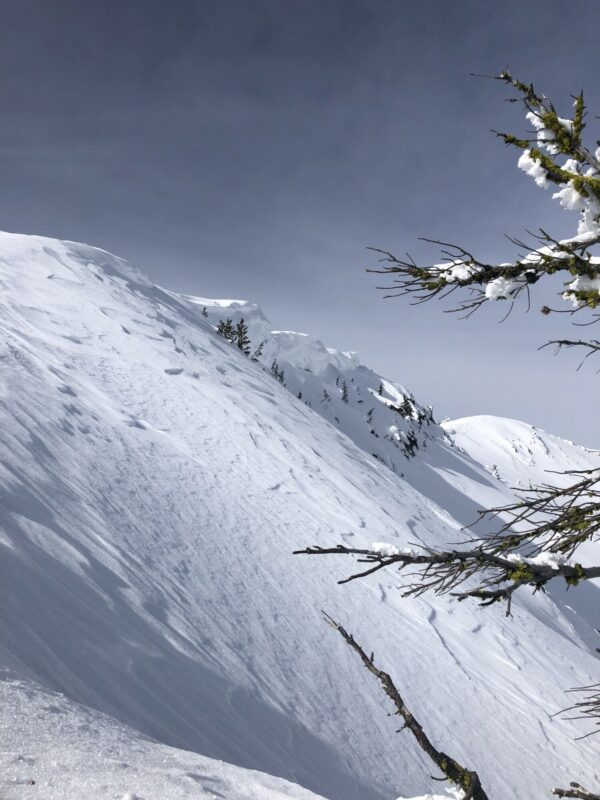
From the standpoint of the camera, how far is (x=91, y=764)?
7.70ft

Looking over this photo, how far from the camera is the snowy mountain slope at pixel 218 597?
519cm

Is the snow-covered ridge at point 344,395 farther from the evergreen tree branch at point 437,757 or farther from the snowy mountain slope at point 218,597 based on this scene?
the evergreen tree branch at point 437,757

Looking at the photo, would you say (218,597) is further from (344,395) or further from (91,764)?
(344,395)

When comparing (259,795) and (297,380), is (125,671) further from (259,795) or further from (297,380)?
(297,380)

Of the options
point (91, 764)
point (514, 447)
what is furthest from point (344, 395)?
point (91, 764)

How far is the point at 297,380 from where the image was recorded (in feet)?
249

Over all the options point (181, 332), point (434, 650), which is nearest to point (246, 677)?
point (434, 650)

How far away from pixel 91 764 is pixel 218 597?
575 centimetres

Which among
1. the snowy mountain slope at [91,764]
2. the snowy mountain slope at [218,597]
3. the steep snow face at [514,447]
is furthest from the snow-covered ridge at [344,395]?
the snowy mountain slope at [91,764]

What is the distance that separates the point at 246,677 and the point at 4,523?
4022 millimetres

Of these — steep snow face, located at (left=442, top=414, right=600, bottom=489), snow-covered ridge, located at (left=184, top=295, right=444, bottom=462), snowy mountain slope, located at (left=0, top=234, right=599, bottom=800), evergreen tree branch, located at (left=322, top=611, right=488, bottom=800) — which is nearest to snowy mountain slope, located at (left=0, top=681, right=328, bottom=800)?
snowy mountain slope, located at (left=0, top=234, right=599, bottom=800)

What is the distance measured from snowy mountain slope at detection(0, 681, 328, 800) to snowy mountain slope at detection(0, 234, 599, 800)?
0.58 metres

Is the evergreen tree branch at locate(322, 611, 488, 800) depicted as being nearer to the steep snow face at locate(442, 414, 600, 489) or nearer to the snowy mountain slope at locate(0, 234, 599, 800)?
the snowy mountain slope at locate(0, 234, 599, 800)

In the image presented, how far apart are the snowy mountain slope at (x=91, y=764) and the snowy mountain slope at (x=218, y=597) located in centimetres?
58
